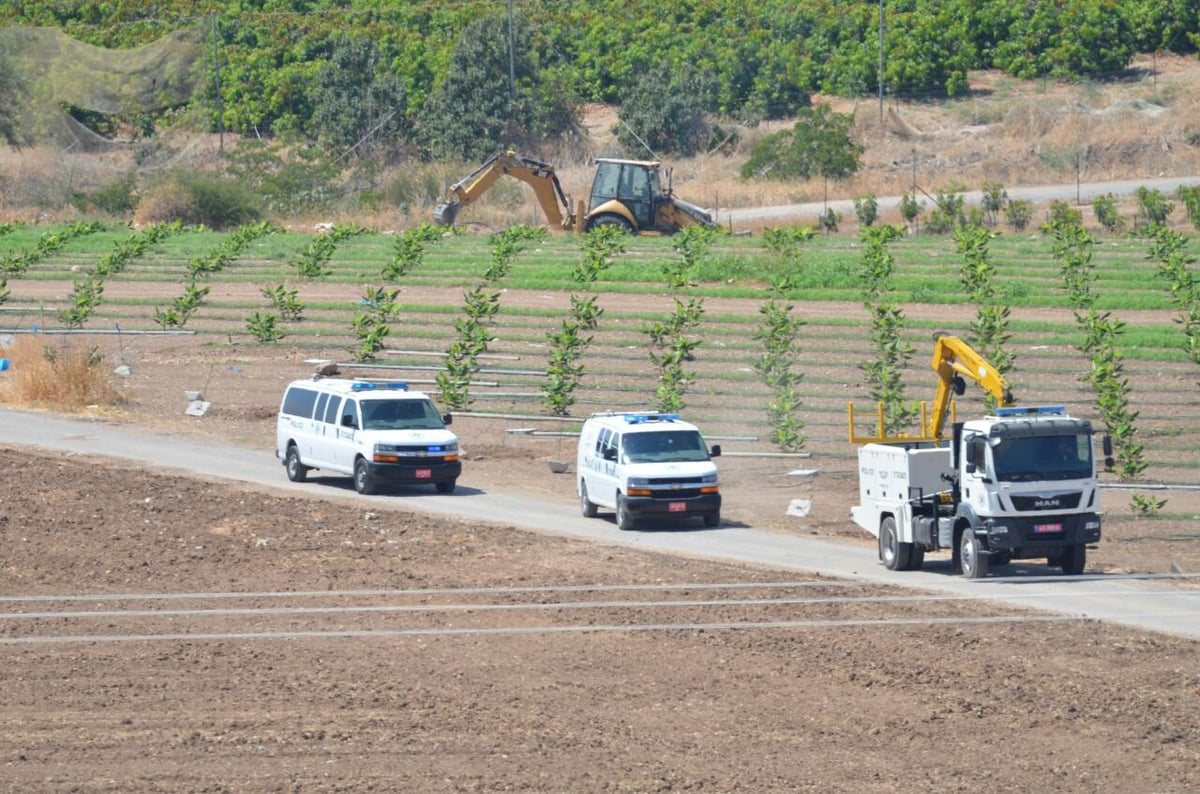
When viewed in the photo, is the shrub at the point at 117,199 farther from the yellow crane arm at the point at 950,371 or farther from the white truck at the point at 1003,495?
the white truck at the point at 1003,495

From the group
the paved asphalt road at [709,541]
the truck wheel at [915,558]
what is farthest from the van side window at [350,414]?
the truck wheel at [915,558]

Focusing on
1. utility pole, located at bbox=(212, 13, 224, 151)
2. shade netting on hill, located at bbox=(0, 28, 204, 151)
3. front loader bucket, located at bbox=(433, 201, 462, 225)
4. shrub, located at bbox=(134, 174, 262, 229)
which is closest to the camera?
front loader bucket, located at bbox=(433, 201, 462, 225)

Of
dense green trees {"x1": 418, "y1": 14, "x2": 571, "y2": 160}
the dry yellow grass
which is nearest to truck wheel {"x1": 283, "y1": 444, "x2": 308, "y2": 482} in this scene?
the dry yellow grass

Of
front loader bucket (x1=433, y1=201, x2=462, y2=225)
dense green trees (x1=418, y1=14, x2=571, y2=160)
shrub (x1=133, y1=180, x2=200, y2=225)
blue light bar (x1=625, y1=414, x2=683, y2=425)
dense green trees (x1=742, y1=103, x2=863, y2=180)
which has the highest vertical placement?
dense green trees (x1=418, y1=14, x2=571, y2=160)

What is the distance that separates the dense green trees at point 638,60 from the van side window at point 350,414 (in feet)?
169

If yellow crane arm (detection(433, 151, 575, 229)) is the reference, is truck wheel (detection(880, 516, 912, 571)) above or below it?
below

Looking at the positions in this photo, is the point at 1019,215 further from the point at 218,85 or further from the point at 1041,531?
the point at 218,85

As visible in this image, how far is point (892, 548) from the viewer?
22.8 m

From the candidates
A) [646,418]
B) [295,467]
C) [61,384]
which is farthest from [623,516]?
[61,384]

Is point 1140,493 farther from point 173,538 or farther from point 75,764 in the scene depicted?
point 75,764

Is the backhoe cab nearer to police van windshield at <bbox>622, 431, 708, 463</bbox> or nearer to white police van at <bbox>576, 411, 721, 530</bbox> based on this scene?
white police van at <bbox>576, 411, 721, 530</bbox>

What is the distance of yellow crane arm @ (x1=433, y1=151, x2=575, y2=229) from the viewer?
2271 inches

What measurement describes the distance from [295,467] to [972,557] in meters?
13.6

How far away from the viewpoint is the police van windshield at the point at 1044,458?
2114 cm
